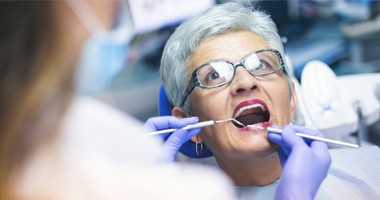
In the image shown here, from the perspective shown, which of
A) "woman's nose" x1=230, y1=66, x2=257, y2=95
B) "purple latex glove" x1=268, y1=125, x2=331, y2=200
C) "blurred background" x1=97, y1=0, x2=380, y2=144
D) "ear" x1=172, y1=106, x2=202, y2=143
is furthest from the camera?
"blurred background" x1=97, y1=0, x2=380, y2=144

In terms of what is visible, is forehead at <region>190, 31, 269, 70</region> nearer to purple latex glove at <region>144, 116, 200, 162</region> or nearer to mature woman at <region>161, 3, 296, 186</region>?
mature woman at <region>161, 3, 296, 186</region>

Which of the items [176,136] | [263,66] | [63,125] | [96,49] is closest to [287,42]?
[263,66]

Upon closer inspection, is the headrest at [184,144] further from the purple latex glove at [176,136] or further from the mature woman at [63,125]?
the mature woman at [63,125]

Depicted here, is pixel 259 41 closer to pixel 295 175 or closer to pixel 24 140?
pixel 295 175

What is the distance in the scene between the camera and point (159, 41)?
1.78 meters

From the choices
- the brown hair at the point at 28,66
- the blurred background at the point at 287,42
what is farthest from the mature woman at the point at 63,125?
the blurred background at the point at 287,42

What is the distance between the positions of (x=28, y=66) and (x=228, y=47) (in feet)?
2.59

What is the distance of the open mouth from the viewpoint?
3.98 ft

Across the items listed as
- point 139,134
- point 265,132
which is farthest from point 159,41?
point 139,134

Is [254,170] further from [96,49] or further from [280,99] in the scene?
[96,49]

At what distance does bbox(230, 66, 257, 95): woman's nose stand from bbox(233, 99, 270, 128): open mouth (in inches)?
1.2

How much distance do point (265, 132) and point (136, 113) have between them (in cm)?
55

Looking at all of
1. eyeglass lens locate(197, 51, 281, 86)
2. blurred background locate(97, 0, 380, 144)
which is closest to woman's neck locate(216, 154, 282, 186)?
eyeglass lens locate(197, 51, 281, 86)

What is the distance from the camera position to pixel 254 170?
1.29 metres
